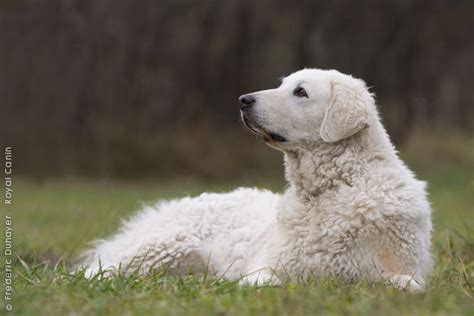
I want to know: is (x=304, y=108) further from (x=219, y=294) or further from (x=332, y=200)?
(x=219, y=294)

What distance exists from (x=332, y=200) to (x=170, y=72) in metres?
14.2

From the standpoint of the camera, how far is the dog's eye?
6.54m

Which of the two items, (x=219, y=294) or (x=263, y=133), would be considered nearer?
(x=219, y=294)

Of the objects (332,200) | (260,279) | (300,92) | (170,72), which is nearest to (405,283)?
(332,200)

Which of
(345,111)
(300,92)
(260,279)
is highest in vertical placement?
(300,92)

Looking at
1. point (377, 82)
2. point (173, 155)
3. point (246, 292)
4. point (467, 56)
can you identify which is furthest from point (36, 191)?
point (246, 292)

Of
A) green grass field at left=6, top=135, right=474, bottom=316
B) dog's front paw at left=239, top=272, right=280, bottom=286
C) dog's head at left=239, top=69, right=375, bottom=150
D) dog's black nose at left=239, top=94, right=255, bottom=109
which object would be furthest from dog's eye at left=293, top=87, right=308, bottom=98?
green grass field at left=6, top=135, right=474, bottom=316

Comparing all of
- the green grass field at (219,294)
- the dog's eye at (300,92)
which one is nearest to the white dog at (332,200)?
the dog's eye at (300,92)

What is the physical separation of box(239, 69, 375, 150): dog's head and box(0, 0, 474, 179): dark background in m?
13.0

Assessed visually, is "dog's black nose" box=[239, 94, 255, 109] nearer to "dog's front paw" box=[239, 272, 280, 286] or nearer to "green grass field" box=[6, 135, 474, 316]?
"dog's front paw" box=[239, 272, 280, 286]

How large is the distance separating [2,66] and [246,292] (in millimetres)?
14897

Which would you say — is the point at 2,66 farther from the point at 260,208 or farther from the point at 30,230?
the point at 260,208

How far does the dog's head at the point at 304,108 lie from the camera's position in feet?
20.9

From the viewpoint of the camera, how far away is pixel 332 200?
20.4 feet
